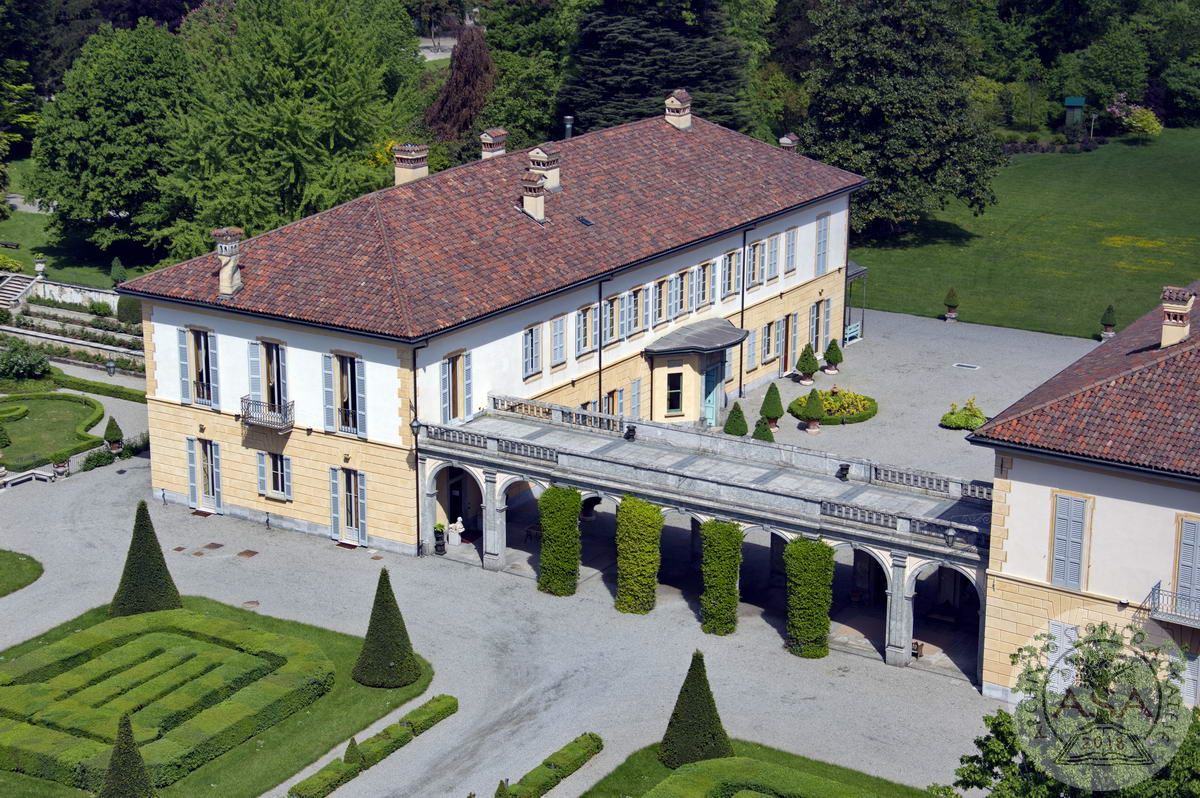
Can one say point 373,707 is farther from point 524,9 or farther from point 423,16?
point 423,16

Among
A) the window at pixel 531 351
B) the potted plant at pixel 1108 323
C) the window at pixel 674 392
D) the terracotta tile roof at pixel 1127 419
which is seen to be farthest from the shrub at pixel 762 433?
the potted plant at pixel 1108 323

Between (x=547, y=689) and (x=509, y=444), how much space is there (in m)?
10.3

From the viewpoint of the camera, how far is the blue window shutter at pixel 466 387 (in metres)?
62.5

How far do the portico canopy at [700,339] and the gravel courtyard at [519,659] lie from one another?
1627 cm

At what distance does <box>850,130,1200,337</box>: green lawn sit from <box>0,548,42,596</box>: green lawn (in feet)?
172

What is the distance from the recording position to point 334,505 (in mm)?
63406

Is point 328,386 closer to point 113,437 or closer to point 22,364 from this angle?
point 113,437

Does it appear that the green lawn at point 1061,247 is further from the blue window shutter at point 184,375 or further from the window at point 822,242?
the blue window shutter at point 184,375

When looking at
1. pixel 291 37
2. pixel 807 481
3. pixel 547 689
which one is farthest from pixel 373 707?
pixel 291 37

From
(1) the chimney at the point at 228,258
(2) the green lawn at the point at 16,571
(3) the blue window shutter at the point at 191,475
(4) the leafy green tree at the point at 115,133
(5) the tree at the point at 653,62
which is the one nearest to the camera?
(2) the green lawn at the point at 16,571

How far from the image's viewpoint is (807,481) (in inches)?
2231

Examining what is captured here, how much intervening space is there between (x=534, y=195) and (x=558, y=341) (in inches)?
233

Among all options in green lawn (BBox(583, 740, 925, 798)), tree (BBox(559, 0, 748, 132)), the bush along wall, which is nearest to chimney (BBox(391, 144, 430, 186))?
the bush along wall

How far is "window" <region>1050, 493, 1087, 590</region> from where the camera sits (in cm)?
4850
